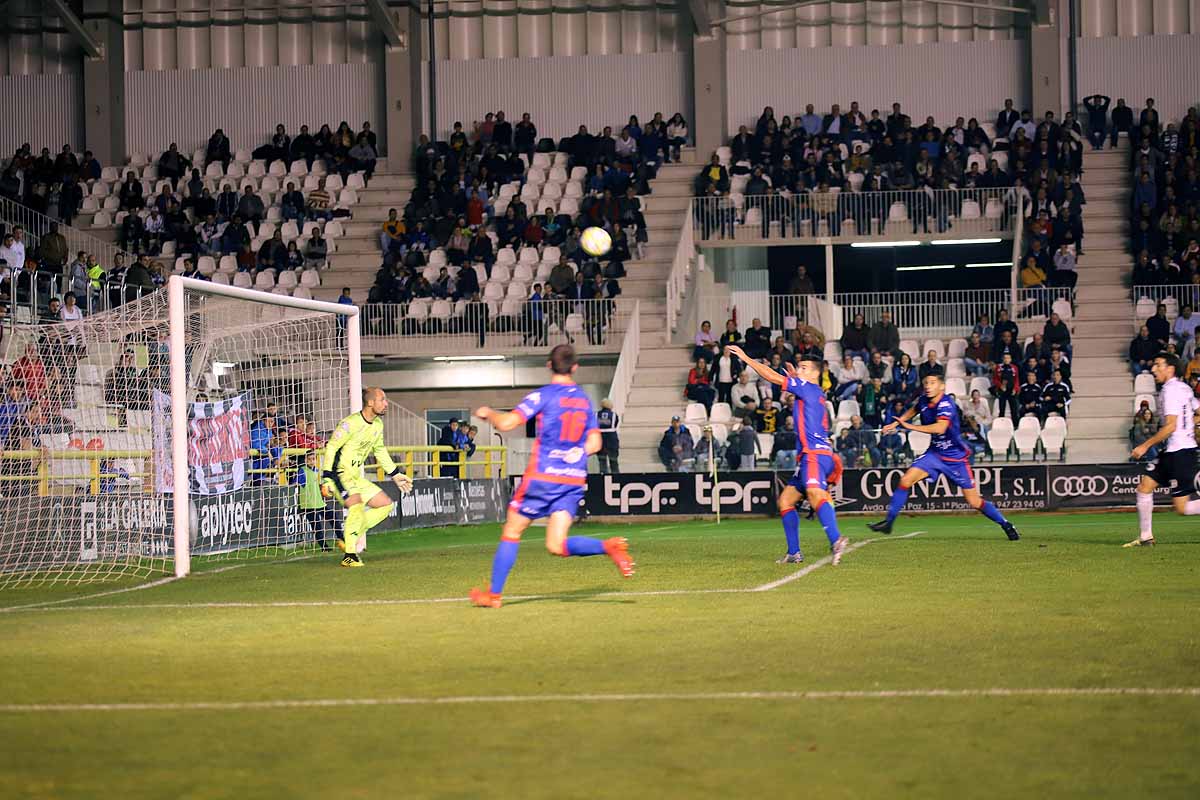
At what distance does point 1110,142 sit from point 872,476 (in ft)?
51.4

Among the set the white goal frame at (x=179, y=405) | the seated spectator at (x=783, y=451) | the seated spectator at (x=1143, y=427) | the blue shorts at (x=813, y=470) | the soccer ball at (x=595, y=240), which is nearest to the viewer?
the blue shorts at (x=813, y=470)

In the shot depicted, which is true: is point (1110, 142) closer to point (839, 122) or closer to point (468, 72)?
point (839, 122)

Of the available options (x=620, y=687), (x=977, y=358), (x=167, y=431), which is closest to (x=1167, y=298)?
(x=977, y=358)

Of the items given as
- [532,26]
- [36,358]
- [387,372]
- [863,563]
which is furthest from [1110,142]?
[36,358]

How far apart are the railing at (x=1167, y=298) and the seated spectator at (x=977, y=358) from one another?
376cm

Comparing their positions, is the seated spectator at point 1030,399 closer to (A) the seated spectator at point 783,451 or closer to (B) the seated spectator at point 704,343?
(A) the seated spectator at point 783,451

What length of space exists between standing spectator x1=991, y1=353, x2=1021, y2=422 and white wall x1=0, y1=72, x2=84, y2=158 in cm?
2674

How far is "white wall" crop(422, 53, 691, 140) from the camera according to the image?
40031mm

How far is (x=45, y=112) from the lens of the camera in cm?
4234

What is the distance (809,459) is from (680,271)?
2075 centimetres

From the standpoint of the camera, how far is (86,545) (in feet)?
55.4

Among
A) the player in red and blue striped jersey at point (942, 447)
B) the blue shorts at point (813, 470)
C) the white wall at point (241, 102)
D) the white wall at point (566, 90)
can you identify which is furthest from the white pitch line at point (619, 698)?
the white wall at point (241, 102)

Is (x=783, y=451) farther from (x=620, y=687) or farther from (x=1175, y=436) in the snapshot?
(x=620, y=687)

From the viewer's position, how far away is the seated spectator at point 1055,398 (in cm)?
2892
